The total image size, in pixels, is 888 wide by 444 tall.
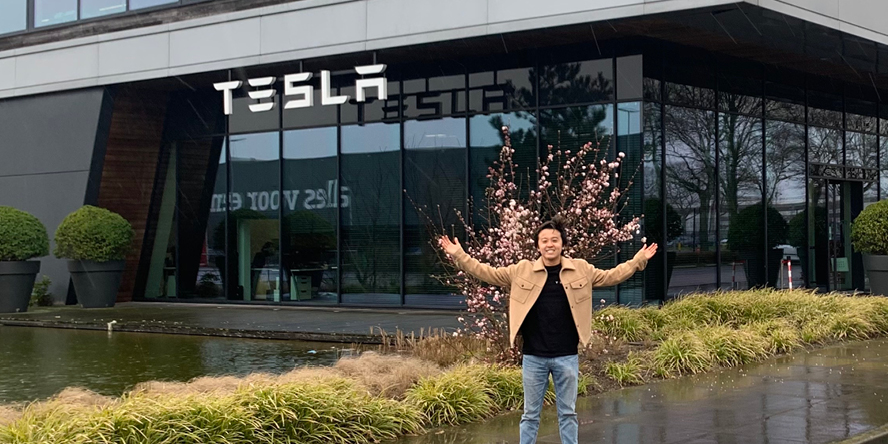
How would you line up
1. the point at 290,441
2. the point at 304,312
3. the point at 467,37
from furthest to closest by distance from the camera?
the point at 304,312 < the point at 467,37 < the point at 290,441

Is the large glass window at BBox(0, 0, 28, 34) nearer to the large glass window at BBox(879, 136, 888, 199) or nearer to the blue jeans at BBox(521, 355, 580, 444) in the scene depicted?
the large glass window at BBox(879, 136, 888, 199)

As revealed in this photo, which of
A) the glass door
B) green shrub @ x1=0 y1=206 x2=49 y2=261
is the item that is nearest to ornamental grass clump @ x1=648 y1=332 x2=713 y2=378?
the glass door

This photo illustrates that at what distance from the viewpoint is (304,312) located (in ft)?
71.7

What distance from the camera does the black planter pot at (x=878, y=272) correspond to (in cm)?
2105

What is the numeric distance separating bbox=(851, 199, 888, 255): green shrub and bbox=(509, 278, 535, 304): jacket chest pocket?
16.2 meters

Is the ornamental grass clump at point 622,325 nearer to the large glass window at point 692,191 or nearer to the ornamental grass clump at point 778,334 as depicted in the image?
the ornamental grass clump at point 778,334

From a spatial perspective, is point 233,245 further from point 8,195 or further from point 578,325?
point 578,325

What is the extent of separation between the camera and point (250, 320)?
786 inches

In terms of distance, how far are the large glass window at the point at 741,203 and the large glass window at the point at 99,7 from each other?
44.2 feet

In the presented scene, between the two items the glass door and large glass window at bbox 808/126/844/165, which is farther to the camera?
the glass door

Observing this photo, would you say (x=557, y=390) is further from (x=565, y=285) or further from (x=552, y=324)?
(x=565, y=285)

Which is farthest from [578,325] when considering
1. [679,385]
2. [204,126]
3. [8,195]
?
[8,195]

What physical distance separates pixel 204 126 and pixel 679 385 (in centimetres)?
1624

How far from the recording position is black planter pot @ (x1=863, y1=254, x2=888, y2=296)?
69.1 ft
